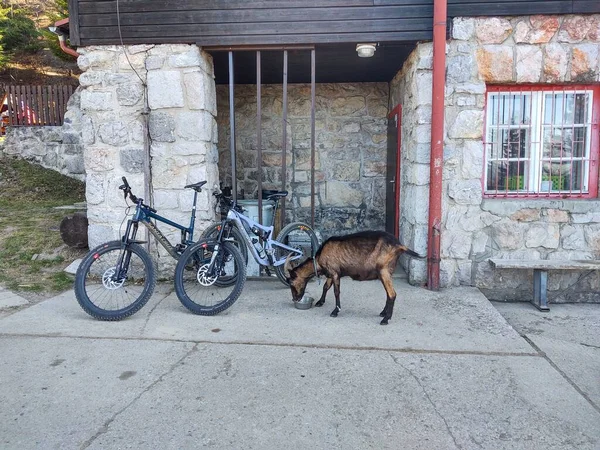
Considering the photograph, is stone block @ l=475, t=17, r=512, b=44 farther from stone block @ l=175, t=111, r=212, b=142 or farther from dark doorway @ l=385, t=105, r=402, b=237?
stone block @ l=175, t=111, r=212, b=142

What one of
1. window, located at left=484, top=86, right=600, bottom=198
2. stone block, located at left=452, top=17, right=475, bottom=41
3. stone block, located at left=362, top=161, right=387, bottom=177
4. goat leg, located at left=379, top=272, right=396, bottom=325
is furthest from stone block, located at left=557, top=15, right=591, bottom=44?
goat leg, located at left=379, top=272, right=396, bottom=325

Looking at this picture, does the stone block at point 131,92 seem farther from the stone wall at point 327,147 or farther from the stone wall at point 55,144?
the stone wall at point 55,144

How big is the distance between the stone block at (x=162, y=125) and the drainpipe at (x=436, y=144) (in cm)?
283

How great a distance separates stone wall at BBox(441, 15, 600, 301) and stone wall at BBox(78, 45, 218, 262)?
2.73 meters

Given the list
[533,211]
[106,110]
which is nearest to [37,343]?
[106,110]

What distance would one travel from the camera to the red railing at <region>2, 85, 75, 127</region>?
11.1 m

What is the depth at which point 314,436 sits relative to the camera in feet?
7.96

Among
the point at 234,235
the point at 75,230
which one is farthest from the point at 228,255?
the point at 75,230

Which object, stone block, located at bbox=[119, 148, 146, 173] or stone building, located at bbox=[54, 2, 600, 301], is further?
stone block, located at bbox=[119, 148, 146, 173]

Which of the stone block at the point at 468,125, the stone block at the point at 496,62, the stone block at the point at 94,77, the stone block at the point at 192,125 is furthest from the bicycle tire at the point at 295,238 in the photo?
the stone block at the point at 94,77

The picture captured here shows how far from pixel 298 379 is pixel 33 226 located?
5.57 meters

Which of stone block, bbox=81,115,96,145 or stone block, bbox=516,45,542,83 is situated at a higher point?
stone block, bbox=516,45,542,83

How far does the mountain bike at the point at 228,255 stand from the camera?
4.20m

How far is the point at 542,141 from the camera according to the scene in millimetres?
5082
